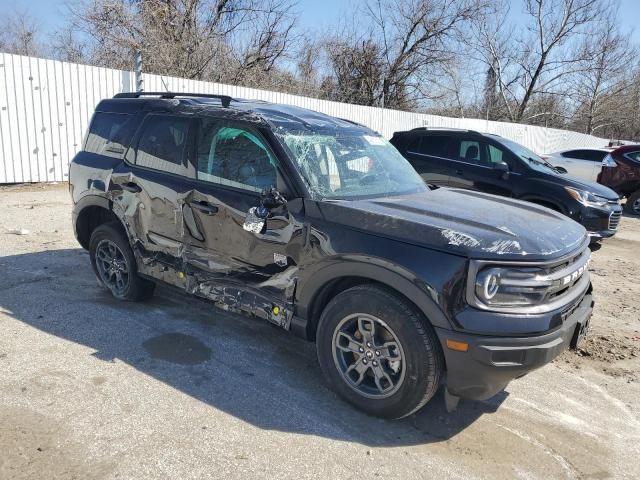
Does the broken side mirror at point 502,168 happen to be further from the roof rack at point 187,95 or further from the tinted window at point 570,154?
the tinted window at point 570,154

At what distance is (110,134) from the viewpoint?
4.62 meters

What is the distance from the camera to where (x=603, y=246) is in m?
8.69

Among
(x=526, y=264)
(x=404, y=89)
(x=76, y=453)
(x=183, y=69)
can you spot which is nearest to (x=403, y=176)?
(x=526, y=264)

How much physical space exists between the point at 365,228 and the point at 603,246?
24.3ft

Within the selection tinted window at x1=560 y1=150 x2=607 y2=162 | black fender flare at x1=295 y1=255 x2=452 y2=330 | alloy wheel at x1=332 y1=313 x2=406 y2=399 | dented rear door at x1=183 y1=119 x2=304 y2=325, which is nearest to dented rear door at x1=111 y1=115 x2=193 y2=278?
dented rear door at x1=183 y1=119 x2=304 y2=325

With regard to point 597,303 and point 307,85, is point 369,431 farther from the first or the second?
point 307,85

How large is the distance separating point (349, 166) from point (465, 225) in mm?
1107

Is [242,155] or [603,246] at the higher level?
[242,155]

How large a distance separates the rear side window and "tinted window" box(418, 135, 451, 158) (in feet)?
18.5

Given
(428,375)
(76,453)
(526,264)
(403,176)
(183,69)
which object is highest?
(183,69)

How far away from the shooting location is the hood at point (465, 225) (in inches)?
107

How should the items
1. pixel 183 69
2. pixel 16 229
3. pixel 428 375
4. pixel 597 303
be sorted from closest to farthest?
pixel 428 375 < pixel 597 303 < pixel 16 229 < pixel 183 69

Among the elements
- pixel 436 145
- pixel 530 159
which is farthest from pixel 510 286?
pixel 436 145

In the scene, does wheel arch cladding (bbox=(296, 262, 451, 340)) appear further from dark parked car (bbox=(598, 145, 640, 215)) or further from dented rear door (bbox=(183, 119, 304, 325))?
dark parked car (bbox=(598, 145, 640, 215))
